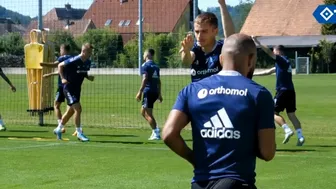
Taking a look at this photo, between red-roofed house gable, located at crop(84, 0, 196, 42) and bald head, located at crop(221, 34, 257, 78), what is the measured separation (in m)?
18.1

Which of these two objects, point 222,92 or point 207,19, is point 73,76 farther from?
point 222,92

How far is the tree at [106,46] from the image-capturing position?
25188 millimetres

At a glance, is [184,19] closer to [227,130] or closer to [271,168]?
[271,168]

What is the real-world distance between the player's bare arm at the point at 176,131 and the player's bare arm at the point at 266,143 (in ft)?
1.58

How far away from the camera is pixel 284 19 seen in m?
90.6

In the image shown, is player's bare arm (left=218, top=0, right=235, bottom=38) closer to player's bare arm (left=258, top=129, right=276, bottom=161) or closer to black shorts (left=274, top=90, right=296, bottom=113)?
player's bare arm (left=258, top=129, right=276, bottom=161)

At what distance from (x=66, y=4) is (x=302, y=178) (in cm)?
1306

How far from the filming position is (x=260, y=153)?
17.6ft

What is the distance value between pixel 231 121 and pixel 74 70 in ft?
43.4

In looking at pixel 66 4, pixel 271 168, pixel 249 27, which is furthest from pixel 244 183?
pixel 249 27

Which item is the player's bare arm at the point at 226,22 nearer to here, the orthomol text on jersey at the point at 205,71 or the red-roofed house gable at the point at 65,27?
the orthomol text on jersey at the point at 205,71

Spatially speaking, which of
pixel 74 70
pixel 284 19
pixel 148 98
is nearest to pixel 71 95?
pixel 74 70

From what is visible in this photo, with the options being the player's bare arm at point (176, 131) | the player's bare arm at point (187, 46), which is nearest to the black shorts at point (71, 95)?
the player's bare arm at point (187, 46)

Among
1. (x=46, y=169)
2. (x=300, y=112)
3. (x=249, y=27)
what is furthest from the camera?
(x=249, y=27)
